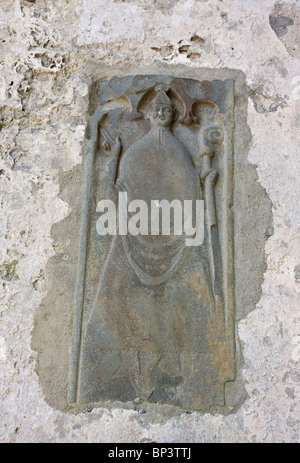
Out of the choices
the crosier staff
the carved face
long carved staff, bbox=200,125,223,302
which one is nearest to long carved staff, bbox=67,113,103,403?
the crosier staff

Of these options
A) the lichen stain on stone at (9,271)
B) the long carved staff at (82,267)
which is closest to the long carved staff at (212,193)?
the long carved staff at (82,267)

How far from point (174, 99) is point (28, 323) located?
1.50 meters

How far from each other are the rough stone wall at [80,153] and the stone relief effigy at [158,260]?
0.12 metres

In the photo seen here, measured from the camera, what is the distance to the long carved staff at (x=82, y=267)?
228cm

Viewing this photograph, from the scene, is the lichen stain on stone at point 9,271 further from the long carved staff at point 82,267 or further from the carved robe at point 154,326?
the carved robe at point 154,326

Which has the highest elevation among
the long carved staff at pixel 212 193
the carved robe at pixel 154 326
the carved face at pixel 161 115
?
the carved face at pixel 161 115

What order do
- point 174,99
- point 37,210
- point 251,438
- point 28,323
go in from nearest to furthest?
point 251,438
point 28,323
point 37,210
point 174,99

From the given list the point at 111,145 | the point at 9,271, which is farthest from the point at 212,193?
the point at 9,271

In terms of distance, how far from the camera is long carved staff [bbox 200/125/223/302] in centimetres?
243

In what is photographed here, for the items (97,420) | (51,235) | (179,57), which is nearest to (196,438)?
(97,420)

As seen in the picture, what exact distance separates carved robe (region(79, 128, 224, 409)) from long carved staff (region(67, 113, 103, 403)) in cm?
4

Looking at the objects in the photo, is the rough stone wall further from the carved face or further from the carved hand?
the carved face

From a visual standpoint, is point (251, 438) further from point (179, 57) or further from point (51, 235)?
point (179, 57)

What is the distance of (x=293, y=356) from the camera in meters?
2.30
